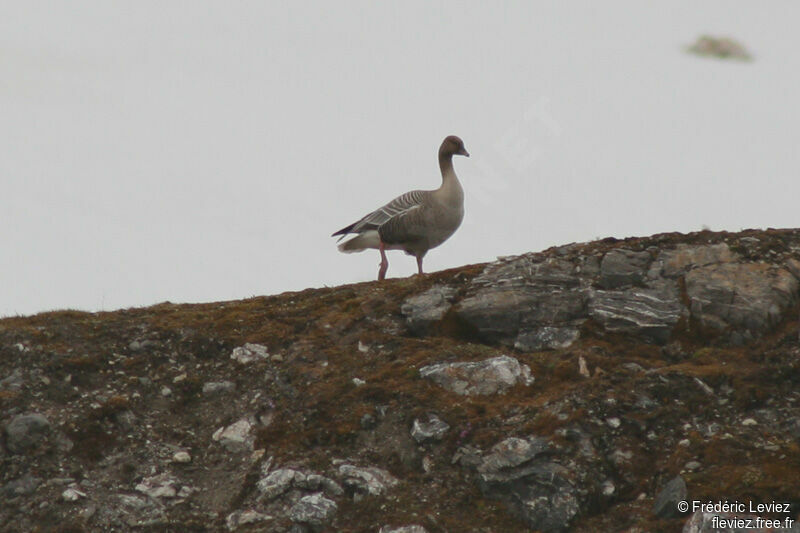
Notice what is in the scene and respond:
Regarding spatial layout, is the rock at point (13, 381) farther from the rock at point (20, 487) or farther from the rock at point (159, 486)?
the rock at point (159, 486)

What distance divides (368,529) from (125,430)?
469 cm

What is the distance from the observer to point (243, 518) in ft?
46.3

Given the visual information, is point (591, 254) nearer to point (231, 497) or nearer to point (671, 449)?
point (671, 449)

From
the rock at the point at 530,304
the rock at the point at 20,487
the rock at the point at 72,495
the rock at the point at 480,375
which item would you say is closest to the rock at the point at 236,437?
the rock at the point at 72,495

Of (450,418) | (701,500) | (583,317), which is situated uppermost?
(583,317)

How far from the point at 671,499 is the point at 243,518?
5568 millimetres

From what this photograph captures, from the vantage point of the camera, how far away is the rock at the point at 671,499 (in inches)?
503

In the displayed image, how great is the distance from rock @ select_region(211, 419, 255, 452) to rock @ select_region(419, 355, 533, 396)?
2782 millimetres

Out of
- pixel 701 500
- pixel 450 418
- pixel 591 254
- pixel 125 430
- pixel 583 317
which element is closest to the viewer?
pixel 701 500

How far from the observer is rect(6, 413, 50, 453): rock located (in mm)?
15617

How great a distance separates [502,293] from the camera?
1798 centimetres

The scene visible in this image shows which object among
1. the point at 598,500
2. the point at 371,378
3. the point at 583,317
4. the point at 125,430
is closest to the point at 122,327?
the point at 125,430

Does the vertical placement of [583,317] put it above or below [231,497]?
above

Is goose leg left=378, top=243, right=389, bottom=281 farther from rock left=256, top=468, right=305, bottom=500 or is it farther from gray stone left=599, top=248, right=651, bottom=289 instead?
rock left=256, top=468, right=305, bottom=500
